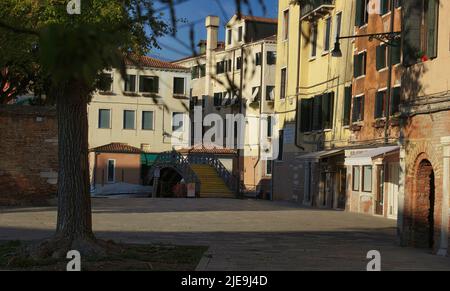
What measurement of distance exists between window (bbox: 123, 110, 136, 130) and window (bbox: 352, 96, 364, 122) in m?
29.8

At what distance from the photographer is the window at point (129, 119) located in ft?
194

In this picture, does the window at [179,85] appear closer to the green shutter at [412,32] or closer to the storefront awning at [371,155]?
the storefront awning at [371,155]

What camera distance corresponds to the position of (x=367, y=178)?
31.6 m

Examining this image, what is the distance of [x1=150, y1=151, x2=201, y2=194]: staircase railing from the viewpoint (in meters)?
48.3

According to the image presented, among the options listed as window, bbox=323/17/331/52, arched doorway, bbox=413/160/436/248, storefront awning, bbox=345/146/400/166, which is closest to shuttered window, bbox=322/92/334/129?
window, bbox=323/17/331/52

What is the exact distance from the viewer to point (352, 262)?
38.8 feet

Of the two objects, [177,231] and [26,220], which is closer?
[177,231]

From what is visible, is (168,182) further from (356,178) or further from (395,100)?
(395,100)

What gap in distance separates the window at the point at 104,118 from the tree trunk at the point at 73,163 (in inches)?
1905

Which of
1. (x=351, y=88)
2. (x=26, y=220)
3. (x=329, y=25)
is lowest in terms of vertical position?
(x=26, y=220)

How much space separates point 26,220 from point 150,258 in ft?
33.4

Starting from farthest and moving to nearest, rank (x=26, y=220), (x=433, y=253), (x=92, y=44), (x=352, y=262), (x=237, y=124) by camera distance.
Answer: (x=237, y=124) < (x=26, y=220) < (x=433, y=253) < (x=352, y=262) < (x=92, y=44)
